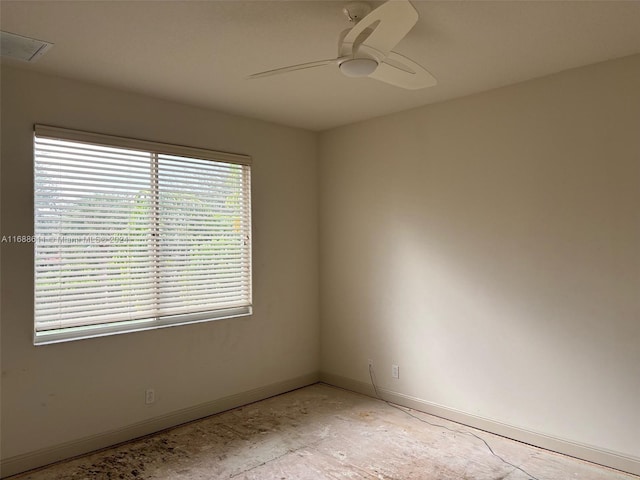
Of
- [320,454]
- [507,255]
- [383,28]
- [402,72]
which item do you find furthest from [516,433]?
[383,28]

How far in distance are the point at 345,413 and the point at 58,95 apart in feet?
10.6

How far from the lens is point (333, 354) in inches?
179

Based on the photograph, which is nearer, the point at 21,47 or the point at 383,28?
the point at 383,28

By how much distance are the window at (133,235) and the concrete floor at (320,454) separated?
2.83 ft

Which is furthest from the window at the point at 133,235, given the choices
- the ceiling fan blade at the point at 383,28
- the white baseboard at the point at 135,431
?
the ceiling fan blade at the point at 383,28

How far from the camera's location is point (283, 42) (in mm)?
2535

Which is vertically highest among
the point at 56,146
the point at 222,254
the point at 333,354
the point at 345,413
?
the point at 56,146

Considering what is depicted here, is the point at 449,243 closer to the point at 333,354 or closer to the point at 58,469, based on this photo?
the point at 333,354

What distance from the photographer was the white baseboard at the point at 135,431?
2795 millimetres

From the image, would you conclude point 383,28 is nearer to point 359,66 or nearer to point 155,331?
point 359,66

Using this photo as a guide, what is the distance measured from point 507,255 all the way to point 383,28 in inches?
82.9

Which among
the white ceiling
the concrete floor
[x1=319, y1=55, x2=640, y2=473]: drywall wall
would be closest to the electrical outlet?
the concrete floor

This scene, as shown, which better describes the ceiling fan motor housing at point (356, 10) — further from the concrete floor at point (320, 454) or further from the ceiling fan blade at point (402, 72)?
the concrete floor at point (320, 454)

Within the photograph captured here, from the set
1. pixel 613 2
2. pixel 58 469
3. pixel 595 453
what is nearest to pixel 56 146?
pixel 58 469
